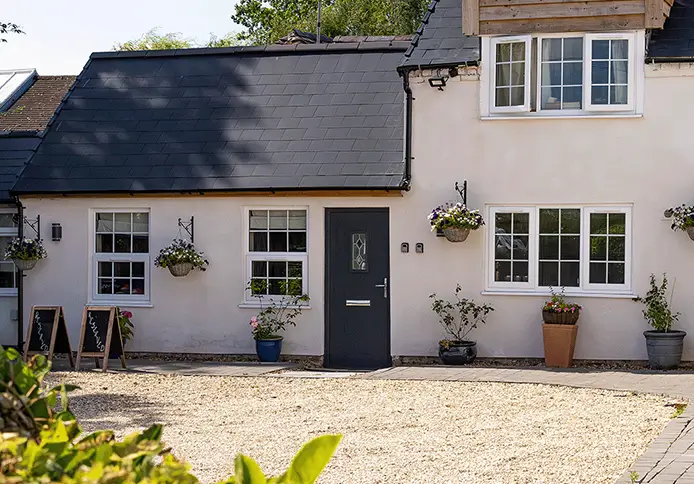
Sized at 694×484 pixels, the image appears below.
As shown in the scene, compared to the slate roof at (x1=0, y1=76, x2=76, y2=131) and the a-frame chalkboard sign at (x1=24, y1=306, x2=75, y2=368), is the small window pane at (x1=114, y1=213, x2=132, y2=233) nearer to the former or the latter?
the a-frame chalkboard sign at (x1=24, y1=306, x2=75, y2=368)

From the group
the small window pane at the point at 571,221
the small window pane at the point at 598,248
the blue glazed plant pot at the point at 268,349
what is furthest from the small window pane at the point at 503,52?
the blue glazed plant pot at the point at 268,349

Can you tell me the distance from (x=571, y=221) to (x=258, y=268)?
15.0 feet

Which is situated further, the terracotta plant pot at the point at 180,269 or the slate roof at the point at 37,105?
the slate roof at the point at 37,105

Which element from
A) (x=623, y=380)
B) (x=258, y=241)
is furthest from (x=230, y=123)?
(x=623, y=380)

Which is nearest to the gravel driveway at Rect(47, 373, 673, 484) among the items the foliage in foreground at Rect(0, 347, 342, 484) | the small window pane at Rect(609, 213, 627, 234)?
the small window pane at Rect(609, 213, 627, 234)

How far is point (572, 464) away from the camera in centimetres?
769

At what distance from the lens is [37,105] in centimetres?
3130

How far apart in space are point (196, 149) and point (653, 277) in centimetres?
690

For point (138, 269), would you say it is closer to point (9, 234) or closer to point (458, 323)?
point (9, 234)

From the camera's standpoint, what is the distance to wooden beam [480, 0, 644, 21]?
14.0 m

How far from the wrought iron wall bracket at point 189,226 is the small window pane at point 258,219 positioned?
34.6 inches

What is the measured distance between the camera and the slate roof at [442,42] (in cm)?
1464

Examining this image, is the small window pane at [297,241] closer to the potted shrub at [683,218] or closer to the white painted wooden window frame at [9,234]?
the white painted wooden window frame at [9,234]

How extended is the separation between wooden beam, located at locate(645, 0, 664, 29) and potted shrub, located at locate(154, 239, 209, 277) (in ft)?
23.0
